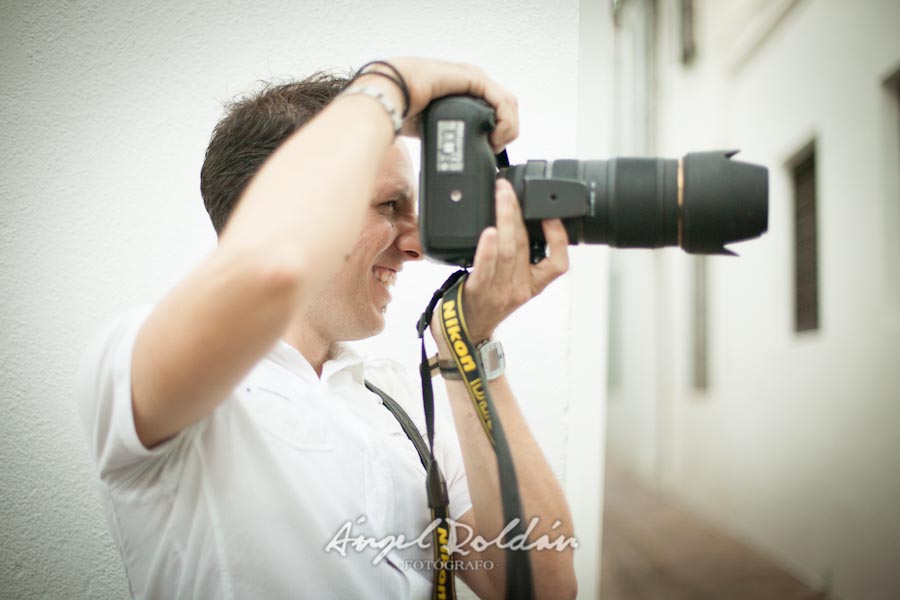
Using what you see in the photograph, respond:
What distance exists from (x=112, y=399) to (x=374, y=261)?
556mm

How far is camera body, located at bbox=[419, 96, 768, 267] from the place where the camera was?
862 millimetres

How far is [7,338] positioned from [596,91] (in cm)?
145

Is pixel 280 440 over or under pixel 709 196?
under

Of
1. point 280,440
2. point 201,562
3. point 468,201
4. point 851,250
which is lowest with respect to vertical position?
point 201,562

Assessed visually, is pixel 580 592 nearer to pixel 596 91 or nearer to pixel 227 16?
pixel 596 91

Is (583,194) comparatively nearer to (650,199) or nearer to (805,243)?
(650,199)

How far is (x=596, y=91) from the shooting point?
147cm

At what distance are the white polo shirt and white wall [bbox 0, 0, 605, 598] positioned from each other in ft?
1.66

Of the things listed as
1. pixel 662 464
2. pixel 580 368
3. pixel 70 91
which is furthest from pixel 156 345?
pixel 662 464

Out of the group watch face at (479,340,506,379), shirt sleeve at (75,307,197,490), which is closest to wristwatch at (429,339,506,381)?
watch face at (479,340,506,379)

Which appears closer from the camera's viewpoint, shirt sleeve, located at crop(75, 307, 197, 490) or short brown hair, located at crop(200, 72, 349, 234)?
shirt sleeve, located at crop(75, 307, 197, 490)

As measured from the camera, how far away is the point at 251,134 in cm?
112

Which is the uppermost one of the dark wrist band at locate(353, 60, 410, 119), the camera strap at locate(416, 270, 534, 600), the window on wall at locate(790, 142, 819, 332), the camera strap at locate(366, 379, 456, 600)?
the window on wall at locate(790, 142, 819, 332)

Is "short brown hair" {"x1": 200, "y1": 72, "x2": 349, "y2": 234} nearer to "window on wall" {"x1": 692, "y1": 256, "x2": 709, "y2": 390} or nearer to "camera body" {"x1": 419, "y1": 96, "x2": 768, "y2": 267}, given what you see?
"camera body" {"x1": 419, "y1": 96, "x2": 768, "y2": 267}
